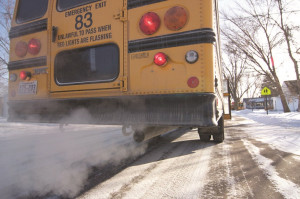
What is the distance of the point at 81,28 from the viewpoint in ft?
8.45

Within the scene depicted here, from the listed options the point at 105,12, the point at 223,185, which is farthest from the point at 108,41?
the point at 223,185

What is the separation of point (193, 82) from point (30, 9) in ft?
9.45

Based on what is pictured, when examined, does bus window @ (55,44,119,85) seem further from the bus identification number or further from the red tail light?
the red tail light

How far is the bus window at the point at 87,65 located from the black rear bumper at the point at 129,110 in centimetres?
31

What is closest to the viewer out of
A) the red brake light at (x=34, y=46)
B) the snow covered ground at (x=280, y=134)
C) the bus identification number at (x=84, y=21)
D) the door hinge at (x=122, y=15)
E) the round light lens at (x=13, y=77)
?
the door hinge at (x=122, y=15)

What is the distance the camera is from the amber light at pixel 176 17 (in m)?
2.01

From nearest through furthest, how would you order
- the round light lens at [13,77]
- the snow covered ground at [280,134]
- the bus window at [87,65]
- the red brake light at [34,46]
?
the bus window at [87,65]
the red brake light at [34,46]
the round light lens at [13,77]
the snow covered ground at [280,134]

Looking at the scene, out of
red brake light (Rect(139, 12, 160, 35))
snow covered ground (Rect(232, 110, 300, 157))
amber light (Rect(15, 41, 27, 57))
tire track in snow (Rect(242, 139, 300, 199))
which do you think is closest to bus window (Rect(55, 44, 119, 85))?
red brake light (Rect(139, 12, 160, 35))

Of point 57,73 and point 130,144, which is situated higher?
point 57,73

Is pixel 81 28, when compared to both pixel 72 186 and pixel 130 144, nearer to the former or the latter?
pixel 72 186

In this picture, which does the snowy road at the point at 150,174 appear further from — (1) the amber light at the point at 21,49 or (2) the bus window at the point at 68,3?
(2) the bus window at the point at 68,3

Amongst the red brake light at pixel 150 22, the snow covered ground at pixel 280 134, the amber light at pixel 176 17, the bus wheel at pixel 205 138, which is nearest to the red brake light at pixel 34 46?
the red brake light at pixel 150 22

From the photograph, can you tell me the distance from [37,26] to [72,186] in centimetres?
229

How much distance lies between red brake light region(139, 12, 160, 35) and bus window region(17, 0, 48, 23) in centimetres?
172
